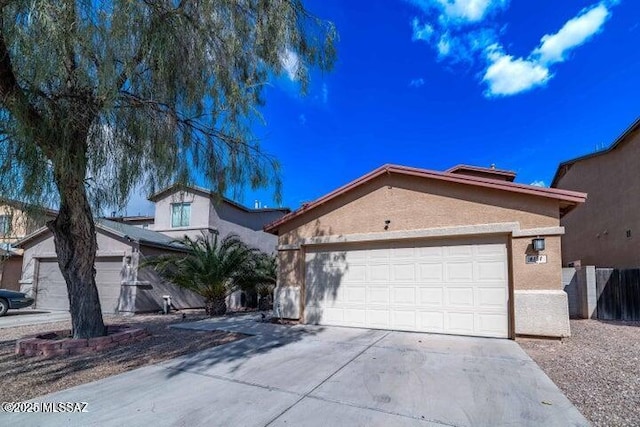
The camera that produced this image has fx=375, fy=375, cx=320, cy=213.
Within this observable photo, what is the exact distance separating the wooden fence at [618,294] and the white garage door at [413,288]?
5.44 meters

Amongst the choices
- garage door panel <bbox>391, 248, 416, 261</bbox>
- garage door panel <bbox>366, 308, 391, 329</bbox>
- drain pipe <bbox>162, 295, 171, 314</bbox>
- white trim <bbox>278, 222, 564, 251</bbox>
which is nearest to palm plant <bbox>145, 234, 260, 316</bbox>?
drain pipe <bbox>162, 295, 171, 314</bbox>

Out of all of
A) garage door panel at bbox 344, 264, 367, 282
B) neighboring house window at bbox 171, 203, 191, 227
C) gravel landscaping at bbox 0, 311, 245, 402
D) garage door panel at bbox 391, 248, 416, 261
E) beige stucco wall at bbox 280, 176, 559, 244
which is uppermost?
neighboring house window at bbox 171, 203, 191, 227

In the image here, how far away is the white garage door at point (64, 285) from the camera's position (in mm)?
15531

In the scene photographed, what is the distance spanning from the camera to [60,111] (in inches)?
224

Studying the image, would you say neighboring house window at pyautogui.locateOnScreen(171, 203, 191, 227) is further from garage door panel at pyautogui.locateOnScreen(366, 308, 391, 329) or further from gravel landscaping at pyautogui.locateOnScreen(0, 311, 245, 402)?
garage door panel at pyautogui.locateOnScreen(366, 308, 391, 329)

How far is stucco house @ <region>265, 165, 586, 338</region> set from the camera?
8.02 m

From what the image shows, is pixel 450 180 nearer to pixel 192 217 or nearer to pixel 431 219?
pixel 431 219

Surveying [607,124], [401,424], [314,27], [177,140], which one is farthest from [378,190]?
[607,124]

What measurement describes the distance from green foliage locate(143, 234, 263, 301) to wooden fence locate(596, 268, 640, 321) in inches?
451

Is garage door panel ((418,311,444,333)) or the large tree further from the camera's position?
garage door panel ((418,311,444,333))

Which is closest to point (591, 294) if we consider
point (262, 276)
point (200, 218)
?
point (262, 276)

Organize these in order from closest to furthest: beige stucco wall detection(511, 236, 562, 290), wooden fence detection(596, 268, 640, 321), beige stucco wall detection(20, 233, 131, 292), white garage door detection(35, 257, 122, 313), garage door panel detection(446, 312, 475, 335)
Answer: beige stucco wall detection(511, 236, 562, 290), garage door panel detection(446, 312, 475, 335), wooden fence detection(596, 268, 640, 321), white garage door detection(35, 257, 122, 313), beige stucco wall detection(20, 233, 131, 292)

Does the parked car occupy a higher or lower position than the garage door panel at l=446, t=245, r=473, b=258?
lower

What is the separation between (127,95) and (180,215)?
45.7 feet
